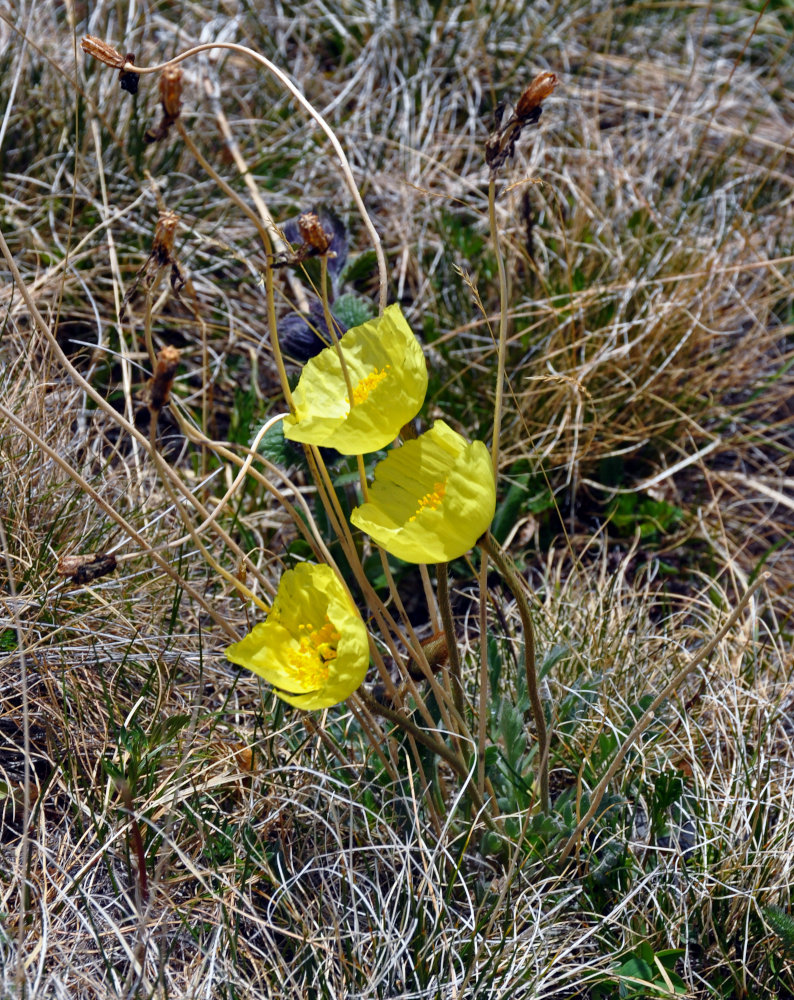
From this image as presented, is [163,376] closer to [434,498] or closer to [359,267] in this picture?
[434,498]

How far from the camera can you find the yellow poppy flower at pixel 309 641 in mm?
1101

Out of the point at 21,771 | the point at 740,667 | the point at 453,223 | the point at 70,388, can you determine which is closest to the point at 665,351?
the point at 453,223

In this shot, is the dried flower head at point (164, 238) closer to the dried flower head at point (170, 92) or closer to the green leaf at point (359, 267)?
the dried flower head at point (170, 92)

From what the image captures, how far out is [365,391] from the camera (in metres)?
1.25

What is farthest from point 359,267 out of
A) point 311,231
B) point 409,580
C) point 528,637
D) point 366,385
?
point 528,637

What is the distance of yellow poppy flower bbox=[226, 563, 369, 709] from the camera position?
1101 mm

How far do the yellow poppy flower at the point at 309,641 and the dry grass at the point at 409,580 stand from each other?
0.54 feet

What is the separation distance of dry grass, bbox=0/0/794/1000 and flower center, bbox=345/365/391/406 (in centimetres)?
32

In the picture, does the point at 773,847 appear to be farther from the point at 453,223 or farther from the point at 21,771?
the point at 453,223

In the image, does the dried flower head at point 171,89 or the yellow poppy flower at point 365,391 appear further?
the yellow poppy flower at point 365,391

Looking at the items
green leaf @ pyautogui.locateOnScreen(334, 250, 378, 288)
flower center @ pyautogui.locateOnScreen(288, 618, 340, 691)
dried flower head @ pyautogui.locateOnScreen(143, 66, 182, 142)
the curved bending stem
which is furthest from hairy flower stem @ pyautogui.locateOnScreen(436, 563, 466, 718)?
green leaf @ pyautogui.locateOnScreen(334, 250, 378, 288)

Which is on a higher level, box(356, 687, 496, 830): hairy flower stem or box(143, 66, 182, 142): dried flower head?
box(143, 66, 182, 142): dried flower head

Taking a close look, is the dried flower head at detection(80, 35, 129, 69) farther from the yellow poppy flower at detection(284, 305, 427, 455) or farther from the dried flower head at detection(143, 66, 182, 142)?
the yellow poppy flower at detection(284, 305, 427, 455)

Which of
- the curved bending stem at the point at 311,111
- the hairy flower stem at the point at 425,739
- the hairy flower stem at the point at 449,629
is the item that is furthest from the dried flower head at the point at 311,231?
the hairy flower stem at the point at 425,739
